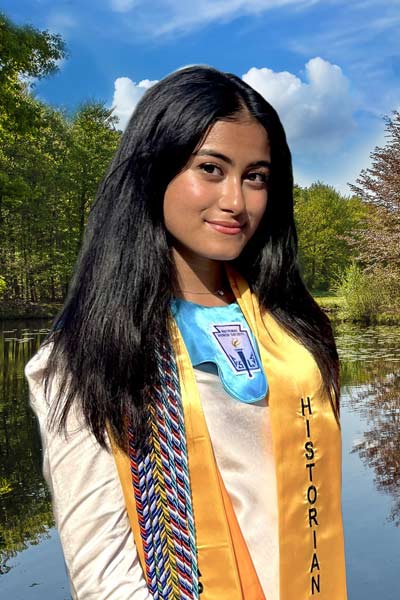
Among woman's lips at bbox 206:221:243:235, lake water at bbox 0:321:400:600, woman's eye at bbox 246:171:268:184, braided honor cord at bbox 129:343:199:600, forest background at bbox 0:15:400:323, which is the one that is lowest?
lake water at bbox 0:321:400:600

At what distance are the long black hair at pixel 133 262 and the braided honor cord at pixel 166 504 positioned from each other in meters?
0.04

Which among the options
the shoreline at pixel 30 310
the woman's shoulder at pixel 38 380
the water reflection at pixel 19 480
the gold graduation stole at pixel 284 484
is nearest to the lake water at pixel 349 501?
the water reflection at pixel 19 480

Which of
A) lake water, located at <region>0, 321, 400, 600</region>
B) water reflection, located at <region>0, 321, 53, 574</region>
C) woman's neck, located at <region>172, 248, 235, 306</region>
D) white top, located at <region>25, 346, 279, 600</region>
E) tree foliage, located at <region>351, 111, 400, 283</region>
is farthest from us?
tree foliage, located at <region>351, 111, 400, 283</region>

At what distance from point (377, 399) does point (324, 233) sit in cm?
3685

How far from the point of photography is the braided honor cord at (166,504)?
131 centimetres

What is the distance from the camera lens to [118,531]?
1291mm

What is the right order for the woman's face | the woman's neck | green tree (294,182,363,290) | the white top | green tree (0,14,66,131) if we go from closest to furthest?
the white top < the woman's face < the woman's neck < green tree (0,14,66,131) < green tree (294,182,363,290)

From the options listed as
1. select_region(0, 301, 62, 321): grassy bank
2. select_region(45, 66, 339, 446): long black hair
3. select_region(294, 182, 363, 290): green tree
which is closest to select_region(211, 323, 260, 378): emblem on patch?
select_region(45, 66, 339, 446): long black hair

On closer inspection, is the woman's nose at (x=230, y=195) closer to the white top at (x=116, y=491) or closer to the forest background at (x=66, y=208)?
the white top at (x=116, y=491)

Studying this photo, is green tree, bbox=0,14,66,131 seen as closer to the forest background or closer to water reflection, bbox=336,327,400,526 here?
the forest background

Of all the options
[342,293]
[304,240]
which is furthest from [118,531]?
[304,240]

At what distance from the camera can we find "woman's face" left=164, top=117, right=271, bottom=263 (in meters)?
1.43

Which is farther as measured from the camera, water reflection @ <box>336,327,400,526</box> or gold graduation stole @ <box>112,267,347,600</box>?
water reflection @ <box>336,327,400,526</box>

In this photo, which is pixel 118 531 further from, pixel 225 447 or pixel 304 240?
pixel 304 240
